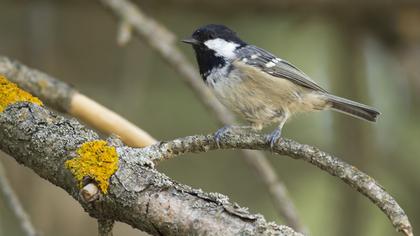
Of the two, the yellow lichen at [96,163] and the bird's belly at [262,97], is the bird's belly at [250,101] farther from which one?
the yellow lichen at [96,163]

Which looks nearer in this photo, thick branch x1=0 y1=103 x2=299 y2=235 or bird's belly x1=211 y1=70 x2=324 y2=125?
thick branch x1=0 y1=103 x2=299 y2=235

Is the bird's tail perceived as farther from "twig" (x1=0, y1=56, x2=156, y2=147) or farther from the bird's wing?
"twig" (x1=0, y1=56, x2=156, y2=147)

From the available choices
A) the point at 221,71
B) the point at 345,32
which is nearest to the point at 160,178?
the point at 221,71

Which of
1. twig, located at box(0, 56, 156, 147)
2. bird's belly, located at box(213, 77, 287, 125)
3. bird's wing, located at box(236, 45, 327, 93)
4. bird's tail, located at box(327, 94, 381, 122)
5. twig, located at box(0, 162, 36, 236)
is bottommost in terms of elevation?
twig, located at box(0, 162, 36, 236)

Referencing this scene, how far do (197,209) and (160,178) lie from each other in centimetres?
16

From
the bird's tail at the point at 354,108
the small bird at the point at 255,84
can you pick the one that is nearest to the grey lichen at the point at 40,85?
the small bird at the point at 255,84

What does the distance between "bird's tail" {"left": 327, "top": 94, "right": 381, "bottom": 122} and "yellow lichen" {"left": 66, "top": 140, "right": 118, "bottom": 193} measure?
166cm

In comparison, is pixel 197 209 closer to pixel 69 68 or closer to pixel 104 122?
pixel 104 122

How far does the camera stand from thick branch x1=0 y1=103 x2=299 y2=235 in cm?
152

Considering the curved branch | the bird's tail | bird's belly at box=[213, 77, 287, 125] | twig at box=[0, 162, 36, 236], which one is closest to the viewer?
the curved branch

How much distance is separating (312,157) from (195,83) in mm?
1362

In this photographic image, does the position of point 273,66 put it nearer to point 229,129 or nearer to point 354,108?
point 354,108

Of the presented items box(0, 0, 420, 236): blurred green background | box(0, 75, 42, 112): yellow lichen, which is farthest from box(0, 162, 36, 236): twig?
box(0, 0, 420, 236): blurred green background

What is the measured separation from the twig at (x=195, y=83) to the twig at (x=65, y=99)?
60 centimetres
